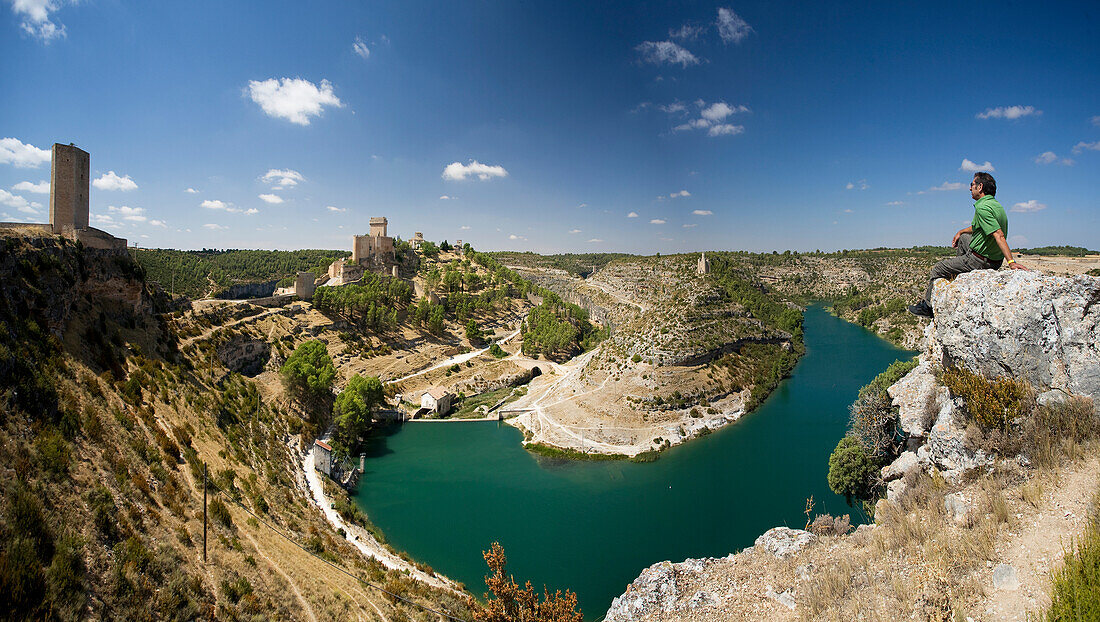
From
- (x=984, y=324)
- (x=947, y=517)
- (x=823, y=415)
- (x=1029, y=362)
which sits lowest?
(x=823, y=415)

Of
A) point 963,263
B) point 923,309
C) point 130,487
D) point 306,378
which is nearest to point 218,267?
point 306,378

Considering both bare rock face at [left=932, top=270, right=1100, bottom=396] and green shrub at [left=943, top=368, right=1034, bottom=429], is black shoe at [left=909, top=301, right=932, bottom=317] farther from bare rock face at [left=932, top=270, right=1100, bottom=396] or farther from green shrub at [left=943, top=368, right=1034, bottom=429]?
green shrub at [left=943, top=368, right=1034, bottom=429]

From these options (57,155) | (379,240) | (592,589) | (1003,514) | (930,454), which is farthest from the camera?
(379,240)

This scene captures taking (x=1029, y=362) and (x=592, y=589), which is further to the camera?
(x=592, y=589)

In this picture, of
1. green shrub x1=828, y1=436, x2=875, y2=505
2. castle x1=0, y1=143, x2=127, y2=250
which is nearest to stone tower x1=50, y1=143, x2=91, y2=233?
castle x1=0, y1=143, x2=127, y2=250

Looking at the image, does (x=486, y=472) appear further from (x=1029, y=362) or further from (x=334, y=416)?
(x=1029, y=362)

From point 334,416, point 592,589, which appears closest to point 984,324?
point 592,589
